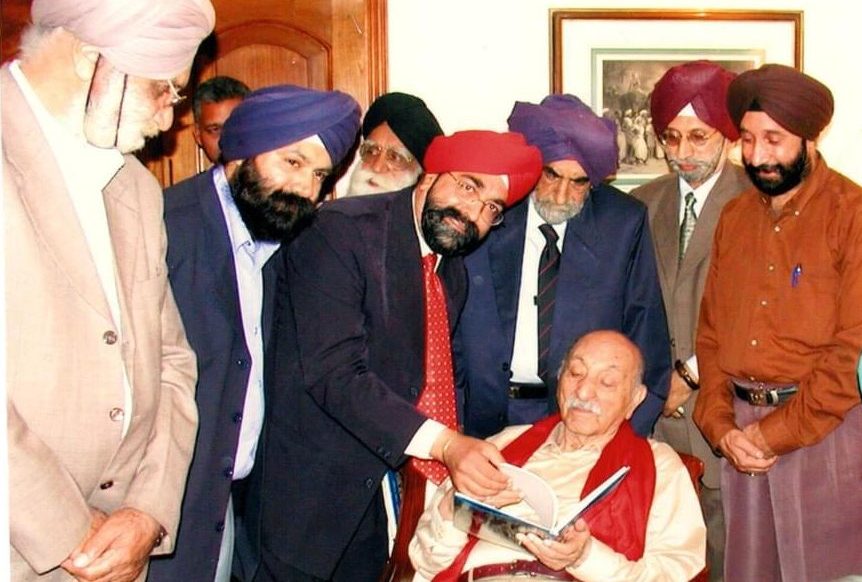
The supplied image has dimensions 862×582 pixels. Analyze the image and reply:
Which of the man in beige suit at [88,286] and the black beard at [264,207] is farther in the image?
the black beard at [264,207]

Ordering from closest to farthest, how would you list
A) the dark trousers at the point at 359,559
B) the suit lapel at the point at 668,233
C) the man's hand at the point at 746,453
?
the dark trousers at the point at 359,559, the man's hand at the point at 746,453, the suit lapel at the point at 668,233

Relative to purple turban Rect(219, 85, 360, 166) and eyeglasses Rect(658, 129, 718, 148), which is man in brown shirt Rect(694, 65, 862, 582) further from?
purple turban Rect(219, 85, 360, 166)

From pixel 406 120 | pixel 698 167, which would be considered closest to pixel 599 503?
pixel 698 167

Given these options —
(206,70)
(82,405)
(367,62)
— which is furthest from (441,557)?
(206,70)

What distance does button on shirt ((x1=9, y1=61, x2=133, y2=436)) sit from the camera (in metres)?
1.99

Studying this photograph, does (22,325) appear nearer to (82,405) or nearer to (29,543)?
(82,405)

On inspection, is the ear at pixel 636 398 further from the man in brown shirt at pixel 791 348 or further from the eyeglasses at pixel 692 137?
the eyeglasses at pixel 692 137

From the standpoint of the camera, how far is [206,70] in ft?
14.6

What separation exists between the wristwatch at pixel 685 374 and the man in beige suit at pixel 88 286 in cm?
181

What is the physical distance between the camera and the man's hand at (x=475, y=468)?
2.50 metres

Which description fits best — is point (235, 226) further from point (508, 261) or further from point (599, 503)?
point (599, 503)

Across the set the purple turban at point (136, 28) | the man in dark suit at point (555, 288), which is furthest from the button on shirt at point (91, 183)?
the man in dark suit at point (555, 288)

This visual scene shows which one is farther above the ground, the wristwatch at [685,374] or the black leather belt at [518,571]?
the wristwatch at [685,374]

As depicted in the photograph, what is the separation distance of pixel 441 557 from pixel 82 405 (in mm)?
1111
